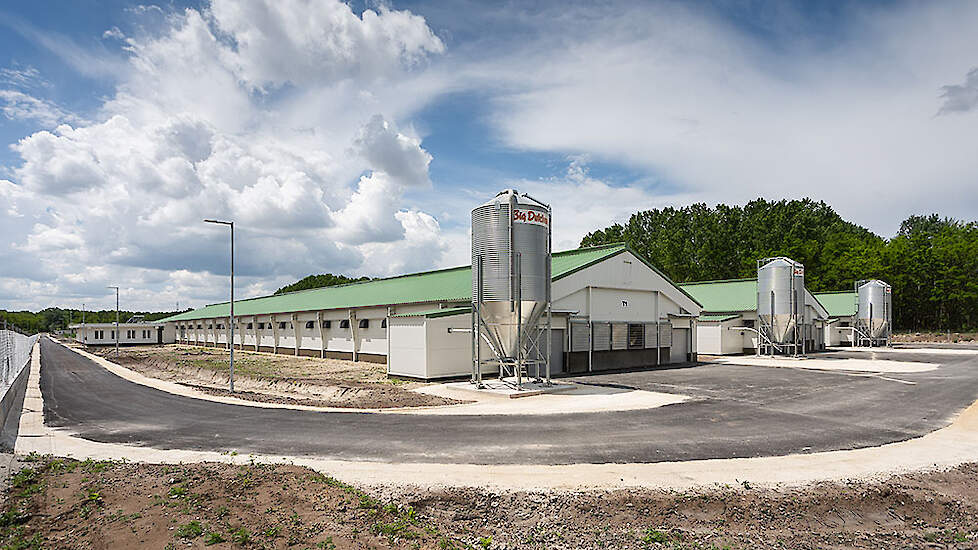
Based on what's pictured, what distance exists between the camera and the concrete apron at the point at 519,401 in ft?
63.1

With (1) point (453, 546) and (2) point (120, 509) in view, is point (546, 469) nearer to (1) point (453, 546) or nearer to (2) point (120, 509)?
(1) point (453, 546)

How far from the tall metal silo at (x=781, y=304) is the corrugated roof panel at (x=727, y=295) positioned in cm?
326

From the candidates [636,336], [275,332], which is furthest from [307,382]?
[275,332]

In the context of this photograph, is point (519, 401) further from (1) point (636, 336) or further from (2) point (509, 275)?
(1) point (636, 336)

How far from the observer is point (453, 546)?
787 cm

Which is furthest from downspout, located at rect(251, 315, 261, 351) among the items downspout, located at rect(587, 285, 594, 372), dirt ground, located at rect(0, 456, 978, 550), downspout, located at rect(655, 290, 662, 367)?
dirt ground, located at rect(0, 456, 978, 550)

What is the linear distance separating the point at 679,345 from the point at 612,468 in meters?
30.3

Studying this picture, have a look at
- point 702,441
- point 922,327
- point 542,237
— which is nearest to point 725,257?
point 922,327

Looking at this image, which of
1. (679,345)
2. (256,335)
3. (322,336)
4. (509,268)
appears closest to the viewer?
(509,268)

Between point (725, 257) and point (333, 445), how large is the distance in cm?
8461

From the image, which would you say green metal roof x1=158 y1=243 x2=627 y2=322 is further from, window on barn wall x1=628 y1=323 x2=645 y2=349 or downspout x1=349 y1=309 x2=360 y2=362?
window on barn wall x1=628 y1=323 x2=645 y2=349

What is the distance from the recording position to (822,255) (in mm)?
91125

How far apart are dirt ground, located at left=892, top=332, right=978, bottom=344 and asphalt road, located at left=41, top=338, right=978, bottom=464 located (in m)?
64.1

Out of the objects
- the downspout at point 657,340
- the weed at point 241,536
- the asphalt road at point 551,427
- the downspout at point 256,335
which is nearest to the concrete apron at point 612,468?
the asphalt road at point 551,427
